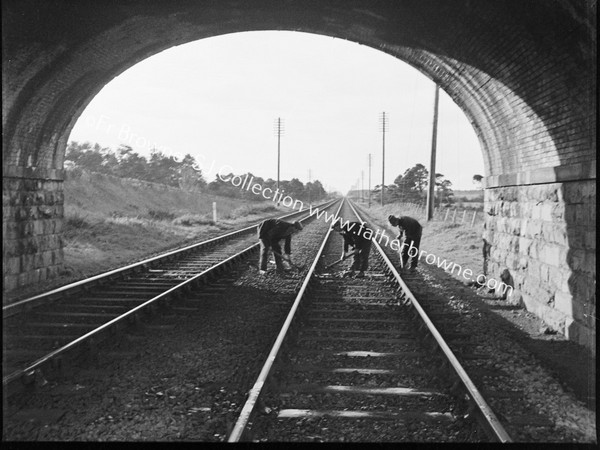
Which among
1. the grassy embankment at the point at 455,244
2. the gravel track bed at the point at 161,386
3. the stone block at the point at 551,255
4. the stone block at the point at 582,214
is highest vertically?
the stone block at the point at 582,214

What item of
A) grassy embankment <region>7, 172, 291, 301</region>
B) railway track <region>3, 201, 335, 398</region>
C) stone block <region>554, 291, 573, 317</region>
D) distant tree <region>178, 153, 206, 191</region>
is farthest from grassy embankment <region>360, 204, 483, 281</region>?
distant tree <region>178, 153, 206, 191</region>

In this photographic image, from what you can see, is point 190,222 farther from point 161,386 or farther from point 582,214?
point 582,214

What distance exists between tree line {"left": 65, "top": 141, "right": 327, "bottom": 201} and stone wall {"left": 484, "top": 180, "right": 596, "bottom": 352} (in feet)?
173

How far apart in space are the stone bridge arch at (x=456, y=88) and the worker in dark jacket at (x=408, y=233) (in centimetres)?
142

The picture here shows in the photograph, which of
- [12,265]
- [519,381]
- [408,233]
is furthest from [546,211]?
[12,265]

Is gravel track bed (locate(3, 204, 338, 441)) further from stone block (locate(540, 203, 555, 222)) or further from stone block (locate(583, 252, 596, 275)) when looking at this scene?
stone block (locate(540, 203, 555, 222))

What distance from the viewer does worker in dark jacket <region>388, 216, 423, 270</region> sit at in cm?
963

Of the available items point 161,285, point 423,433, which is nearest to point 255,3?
point 161,285

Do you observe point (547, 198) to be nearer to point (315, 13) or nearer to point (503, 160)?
point (503, 160)

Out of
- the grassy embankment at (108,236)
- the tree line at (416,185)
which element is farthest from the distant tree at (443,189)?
the grassy embankment at (108,236)

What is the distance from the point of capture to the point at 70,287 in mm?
7074

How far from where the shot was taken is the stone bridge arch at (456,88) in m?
5.23

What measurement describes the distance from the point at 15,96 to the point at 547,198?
8026mm

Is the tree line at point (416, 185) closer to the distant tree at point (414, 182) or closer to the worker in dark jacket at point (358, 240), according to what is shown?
the distant tree at point (414, 182)
